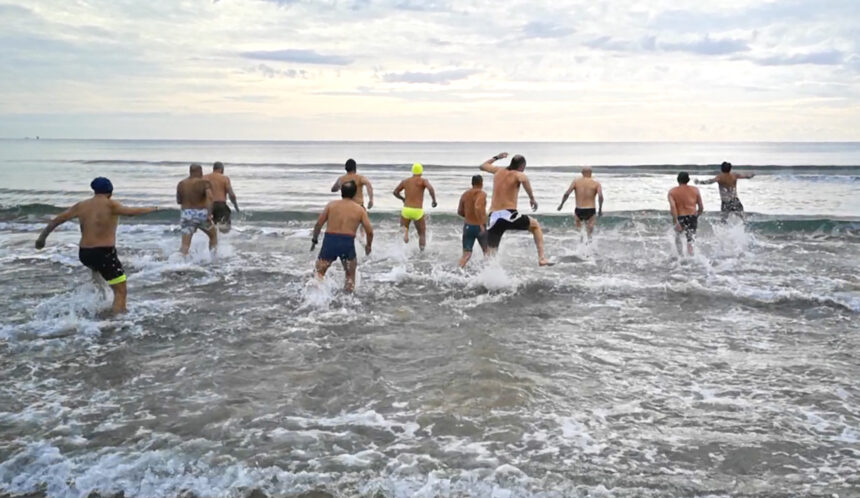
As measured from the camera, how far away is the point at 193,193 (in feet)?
35.5

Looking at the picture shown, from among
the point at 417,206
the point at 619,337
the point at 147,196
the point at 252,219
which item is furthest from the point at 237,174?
the point at 619,337

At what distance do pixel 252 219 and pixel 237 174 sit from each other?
22.4 metres

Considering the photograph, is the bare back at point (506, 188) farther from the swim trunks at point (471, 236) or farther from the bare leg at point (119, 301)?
the bare leg at point (119, 301)

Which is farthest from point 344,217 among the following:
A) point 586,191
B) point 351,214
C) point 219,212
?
point 586,191

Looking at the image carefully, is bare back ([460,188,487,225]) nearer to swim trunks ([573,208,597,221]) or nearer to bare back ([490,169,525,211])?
bare back ([490,169,525,211])

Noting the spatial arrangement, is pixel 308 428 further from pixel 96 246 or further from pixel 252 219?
pixel 252 219

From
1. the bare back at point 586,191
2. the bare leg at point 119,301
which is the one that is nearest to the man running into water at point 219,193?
the bare leg at point 119,301

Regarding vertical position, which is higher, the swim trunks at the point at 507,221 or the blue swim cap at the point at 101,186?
the blue swim cap at the point at 101,186

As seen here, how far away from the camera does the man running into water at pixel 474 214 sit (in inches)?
393

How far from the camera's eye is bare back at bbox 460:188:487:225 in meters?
9.95

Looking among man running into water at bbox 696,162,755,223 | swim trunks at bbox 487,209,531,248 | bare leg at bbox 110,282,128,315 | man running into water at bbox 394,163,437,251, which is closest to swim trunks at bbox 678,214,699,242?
man running into water at bbox 696,162,755,223

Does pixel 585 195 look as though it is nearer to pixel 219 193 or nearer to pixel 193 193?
pixel 219 193

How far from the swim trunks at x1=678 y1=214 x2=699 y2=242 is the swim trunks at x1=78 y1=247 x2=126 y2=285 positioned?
9362mm

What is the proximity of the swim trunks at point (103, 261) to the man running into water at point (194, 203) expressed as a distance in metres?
3.58
